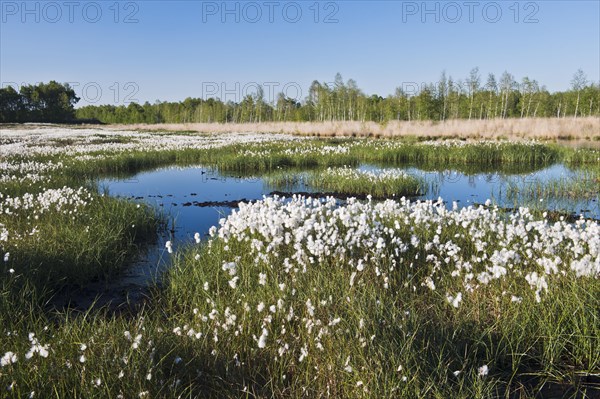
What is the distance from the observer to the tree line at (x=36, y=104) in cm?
9288

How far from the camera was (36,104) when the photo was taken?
102 metres

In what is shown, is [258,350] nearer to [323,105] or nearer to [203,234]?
[203,234]

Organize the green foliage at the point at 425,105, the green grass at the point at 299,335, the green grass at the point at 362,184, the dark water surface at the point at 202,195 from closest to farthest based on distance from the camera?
1. the green grass at the point at 299,335
2. the dark water surface at the point at 202,195
3. the green grass at the point at 362,184
4. the green foliage at the point at 425,105

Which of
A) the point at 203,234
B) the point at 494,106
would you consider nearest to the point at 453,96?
the point at 494,106

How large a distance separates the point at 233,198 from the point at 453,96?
7233 centimetres

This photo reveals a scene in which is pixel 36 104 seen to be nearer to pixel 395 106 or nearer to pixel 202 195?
pixel 395 106

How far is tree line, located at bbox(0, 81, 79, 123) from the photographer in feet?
305

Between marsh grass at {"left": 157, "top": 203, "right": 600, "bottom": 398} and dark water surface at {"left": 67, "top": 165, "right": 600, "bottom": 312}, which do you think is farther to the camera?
dark water surface at {"left": 67, "top": 165, "right": 600, "bottom": 312}

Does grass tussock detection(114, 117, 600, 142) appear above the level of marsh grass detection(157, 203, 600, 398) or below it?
above

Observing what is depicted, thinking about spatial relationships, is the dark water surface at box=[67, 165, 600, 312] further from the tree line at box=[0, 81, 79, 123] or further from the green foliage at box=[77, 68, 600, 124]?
the tree line at box=[0, 81, 79, 123]

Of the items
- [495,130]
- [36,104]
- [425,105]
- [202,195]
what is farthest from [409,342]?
[36,104]

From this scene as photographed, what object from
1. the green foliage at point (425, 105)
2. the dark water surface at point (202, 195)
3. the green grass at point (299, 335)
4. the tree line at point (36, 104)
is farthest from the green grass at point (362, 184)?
the tree line at point (36, 104)

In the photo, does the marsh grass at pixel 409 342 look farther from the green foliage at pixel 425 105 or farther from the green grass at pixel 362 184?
the green foliage at pixel 425 105

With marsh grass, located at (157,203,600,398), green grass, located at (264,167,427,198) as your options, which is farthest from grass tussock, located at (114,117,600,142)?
marsh grass, located at (157,203,600,398)
